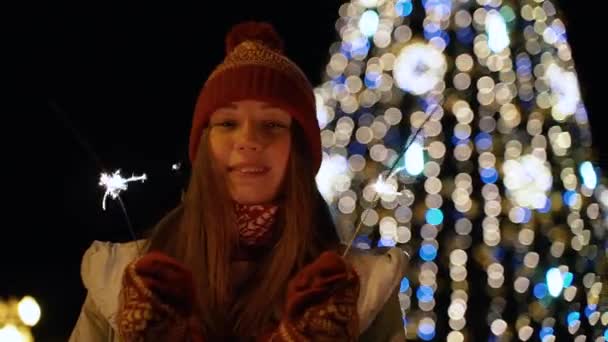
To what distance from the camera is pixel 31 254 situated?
7.37 meters

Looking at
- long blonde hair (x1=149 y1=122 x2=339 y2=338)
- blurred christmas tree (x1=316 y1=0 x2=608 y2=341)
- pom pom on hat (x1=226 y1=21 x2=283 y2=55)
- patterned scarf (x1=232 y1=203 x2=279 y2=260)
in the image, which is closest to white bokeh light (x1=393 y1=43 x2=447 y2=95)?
blurred christmas tree (x1=316 y1=0 x2=608 y2=341)

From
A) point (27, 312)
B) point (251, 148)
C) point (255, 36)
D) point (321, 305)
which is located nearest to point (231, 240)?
point (251, 148)

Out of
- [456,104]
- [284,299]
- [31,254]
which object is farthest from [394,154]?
[31,254]

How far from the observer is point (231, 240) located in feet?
4.80

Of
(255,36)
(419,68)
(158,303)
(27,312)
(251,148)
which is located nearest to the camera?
(158,303)

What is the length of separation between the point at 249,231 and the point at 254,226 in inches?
0.5

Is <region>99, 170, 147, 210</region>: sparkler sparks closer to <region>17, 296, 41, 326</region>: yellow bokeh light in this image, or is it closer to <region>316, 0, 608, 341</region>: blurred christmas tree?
<region>316, 0, 608, 341</region>: blurred christmas tree

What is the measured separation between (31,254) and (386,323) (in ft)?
21.2

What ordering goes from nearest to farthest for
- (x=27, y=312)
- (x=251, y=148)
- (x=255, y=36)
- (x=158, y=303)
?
(x=158, y=303) < (x=251, y=148) < (x=255, y=36) < (x=27, y=312)

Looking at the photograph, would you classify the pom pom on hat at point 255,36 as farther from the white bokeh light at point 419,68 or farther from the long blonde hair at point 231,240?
the white bokeh light at point 419,68

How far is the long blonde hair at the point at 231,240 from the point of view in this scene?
138cm

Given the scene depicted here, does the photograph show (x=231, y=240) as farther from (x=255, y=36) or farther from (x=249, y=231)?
(x=255, y=36)

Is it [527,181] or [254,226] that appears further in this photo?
[527,181]

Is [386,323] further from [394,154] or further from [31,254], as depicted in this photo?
[31,254]
